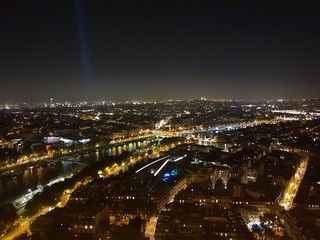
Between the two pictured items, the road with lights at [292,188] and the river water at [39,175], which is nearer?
the road with lights at [292,188]

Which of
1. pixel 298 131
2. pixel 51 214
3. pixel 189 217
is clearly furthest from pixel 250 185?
pixel 298 131

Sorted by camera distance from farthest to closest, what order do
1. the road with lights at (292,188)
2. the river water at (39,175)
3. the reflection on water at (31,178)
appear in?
the river water at (39,175)
the reflection on water at (31,178)
the road with lights at (292,188)

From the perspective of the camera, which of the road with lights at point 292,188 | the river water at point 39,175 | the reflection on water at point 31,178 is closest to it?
the road with lights at point 292,188

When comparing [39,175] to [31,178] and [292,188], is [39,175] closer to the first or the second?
[31,178]

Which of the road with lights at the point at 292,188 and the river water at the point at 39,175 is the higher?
the road with lights at the point at 292,188

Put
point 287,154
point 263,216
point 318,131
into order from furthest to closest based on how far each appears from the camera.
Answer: point 318,131, point 287,154, point 263,216

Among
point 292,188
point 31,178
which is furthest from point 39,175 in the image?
point 292,188

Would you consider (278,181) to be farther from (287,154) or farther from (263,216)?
(287,154)

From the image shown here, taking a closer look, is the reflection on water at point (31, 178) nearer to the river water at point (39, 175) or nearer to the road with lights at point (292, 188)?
the river water at point (39, 175)

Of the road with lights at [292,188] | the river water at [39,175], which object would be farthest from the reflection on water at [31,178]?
the road with lights at [292,188]
